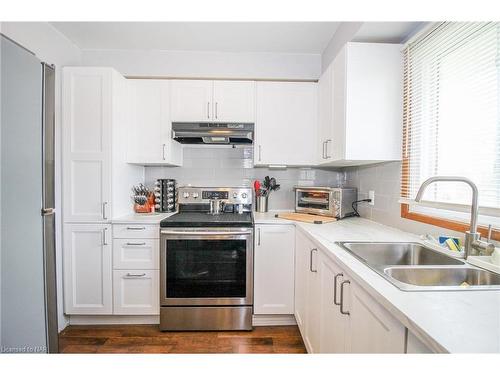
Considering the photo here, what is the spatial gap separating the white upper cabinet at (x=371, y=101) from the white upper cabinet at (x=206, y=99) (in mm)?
973

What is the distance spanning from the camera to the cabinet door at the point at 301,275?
1.83m

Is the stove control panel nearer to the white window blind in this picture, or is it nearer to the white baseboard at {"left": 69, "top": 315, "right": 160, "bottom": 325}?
the white baseboard at {"left": 69, "top": 315, "right": 160, "bottom": 325}

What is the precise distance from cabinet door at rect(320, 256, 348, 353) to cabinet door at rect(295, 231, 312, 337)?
346 mm

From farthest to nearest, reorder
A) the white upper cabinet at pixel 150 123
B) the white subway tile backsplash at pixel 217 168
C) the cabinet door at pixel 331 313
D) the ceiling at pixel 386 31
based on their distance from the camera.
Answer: the white subway tile backsplash at pixel 217 168 → the white upper cabinet at pixel 150 123 → the ceiling at pixel 386 31 → the cabinet door at pixel 331 313

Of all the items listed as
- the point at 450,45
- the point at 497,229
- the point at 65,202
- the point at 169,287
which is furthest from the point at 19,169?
A: the point at 450,45

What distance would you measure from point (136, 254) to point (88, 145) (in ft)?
3.17

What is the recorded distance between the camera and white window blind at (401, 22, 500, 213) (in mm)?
1178

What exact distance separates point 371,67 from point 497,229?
1197 mm

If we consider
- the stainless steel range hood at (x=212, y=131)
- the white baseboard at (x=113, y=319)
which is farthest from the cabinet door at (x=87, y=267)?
the stainless steel range hood at (x=212, y=131)

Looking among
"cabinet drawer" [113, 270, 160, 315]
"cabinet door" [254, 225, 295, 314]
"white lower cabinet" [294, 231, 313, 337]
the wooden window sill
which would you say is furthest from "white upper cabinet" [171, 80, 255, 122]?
the wooden window sill

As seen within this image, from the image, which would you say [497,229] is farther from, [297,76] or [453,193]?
[297,76]

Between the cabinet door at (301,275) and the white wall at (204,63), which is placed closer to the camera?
the cabinet door at (301,275)

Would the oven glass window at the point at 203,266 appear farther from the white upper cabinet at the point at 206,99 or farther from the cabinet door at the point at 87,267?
the white upper cabinet at the point at 206,99
